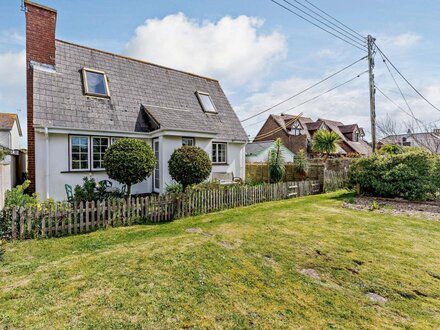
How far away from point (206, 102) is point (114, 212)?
34.6 feet

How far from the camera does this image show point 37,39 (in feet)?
37.4

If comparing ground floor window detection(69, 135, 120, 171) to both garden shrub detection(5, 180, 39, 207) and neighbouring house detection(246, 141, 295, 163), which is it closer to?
→ garden shrub detection(5, 180, 39, 207)

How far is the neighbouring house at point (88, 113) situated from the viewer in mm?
10188

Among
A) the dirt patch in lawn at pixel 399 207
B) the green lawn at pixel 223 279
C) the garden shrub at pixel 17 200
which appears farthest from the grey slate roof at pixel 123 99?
the dirt patch in lawn at pixel 399 207

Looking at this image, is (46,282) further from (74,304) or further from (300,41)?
(300,41)

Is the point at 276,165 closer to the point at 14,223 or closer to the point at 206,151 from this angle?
the point at 206,151

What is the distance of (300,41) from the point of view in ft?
44.2

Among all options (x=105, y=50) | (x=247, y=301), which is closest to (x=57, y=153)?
(x=105, y=50)

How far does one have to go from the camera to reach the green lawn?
10.9 ft

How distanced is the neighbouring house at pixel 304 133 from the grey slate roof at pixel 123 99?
17581 mm

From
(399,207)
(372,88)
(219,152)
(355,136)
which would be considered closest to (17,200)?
(219,152)

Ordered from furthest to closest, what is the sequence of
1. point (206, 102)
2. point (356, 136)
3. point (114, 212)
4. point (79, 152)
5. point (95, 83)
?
point (356, 136) < point (206, 102) < point (95, 83) < point (79, 152) < point (114, 212)

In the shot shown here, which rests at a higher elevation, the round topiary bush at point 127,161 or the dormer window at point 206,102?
the dormer window at point 206,102

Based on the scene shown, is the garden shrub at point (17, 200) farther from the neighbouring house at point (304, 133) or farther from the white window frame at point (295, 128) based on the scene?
the white window frame at point (295, 128)
